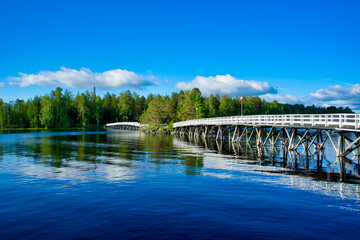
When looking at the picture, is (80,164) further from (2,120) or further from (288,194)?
(2,120)

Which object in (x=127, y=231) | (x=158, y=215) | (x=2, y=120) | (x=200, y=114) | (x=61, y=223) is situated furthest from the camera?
(x=2, y=120)

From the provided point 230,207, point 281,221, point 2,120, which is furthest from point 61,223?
point 2,120

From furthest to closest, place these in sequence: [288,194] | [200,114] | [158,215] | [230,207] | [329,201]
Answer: [200,114] → [288,194] → [329,201] → [230,207] → [158,215]

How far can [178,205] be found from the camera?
1055 centimetres

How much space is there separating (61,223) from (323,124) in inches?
926

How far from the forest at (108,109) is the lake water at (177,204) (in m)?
67.8

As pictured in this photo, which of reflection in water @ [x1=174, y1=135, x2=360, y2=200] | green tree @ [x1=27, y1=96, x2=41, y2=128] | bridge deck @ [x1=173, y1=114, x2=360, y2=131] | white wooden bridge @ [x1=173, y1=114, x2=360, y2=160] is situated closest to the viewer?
reflection in water @ [x1=174, y1=135, x2=360, y2=200]

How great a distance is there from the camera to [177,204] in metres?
10.7

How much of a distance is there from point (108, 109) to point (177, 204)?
5372 inches

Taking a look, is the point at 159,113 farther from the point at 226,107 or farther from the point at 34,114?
the point at 34,114

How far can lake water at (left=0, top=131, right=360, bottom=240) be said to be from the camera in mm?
8164

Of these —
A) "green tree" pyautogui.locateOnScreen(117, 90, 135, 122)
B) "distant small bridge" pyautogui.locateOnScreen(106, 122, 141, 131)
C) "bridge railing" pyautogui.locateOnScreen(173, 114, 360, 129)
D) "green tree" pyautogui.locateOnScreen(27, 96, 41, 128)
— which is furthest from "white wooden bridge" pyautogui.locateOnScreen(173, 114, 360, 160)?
"green tree" pyautogui.locateOnScreen(117, 90, 135, 122)

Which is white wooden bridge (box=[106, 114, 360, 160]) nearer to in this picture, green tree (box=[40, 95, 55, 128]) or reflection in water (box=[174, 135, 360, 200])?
reflection in water (box=[174, 135, 360, 200])

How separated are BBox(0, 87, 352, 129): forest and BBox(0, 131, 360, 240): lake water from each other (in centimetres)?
6778
